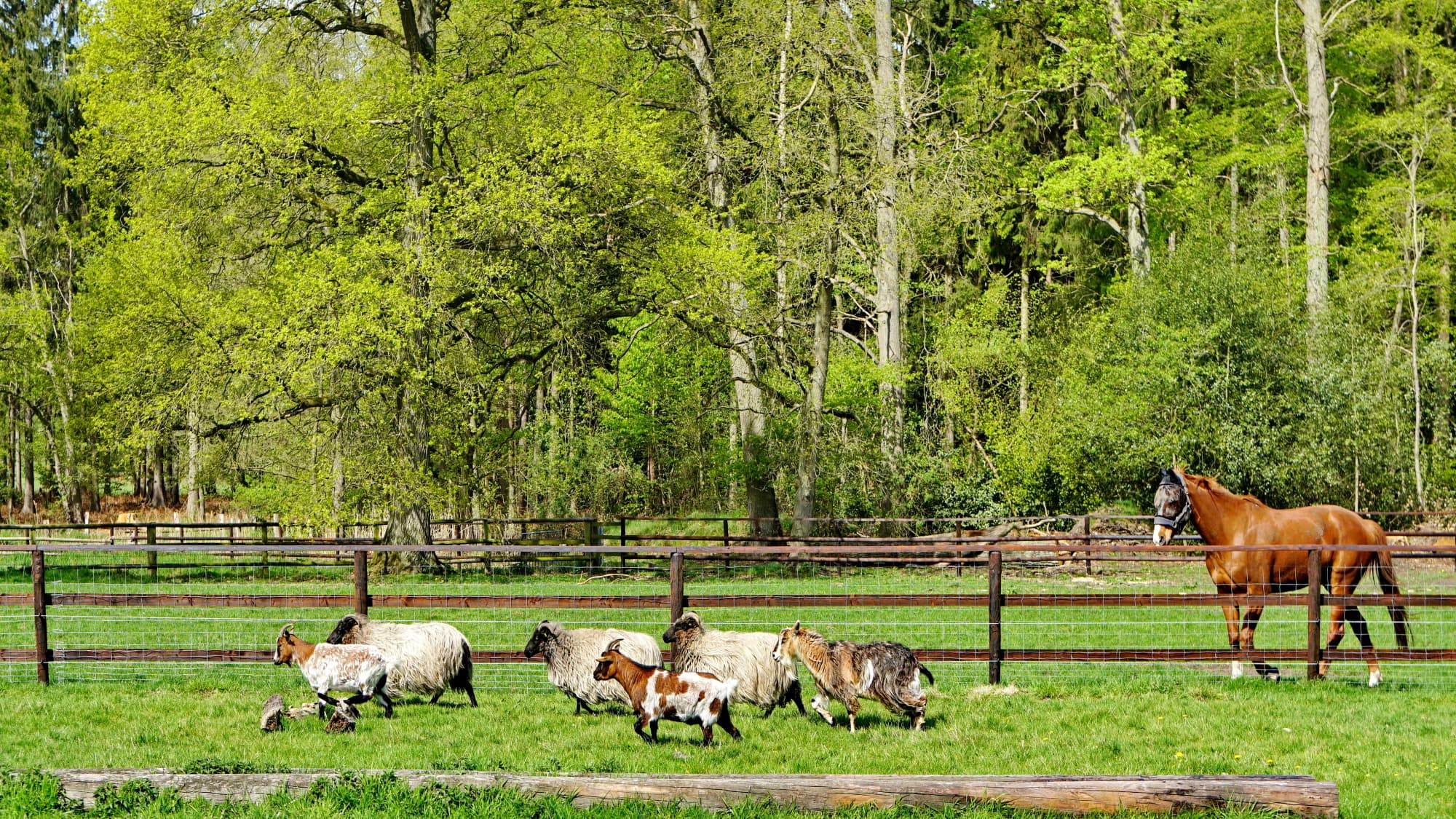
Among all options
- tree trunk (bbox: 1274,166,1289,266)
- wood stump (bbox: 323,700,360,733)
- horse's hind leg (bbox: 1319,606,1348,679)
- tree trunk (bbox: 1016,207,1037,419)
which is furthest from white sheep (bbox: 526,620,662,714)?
tree trunk (bbox: 1274,166,1289,266)

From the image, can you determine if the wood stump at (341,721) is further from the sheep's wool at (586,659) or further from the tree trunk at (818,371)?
the tree trunk at (818,371)

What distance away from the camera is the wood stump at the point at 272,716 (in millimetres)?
10695

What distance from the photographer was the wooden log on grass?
7.88m

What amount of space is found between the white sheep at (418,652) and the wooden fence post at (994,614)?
497 cm

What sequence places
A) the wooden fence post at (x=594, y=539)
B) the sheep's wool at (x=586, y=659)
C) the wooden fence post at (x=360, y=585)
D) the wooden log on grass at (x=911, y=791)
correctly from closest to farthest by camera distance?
the wooden log on grass at (x=911, y=791), the sheep's wool at (x=586, y=659), the wooden fence post at (x=360, y=585), the wooden fence post at (x=594, y=539)

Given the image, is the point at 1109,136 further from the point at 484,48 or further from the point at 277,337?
the point at 277,337

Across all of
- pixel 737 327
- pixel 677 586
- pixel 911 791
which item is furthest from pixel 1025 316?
pixel 911 791

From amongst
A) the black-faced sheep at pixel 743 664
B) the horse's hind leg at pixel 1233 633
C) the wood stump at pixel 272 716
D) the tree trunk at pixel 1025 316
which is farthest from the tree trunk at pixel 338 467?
the tree trunk at pixel 1025 316

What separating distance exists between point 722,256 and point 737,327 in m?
1.57

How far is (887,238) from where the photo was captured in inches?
1307

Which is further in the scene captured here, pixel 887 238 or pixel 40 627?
pixel 887 238

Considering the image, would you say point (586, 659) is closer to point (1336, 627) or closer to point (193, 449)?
point (1336, 627)

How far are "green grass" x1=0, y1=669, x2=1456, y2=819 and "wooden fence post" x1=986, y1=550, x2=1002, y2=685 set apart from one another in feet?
1.65

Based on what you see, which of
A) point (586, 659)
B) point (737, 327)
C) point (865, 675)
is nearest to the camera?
point (865, 675)
